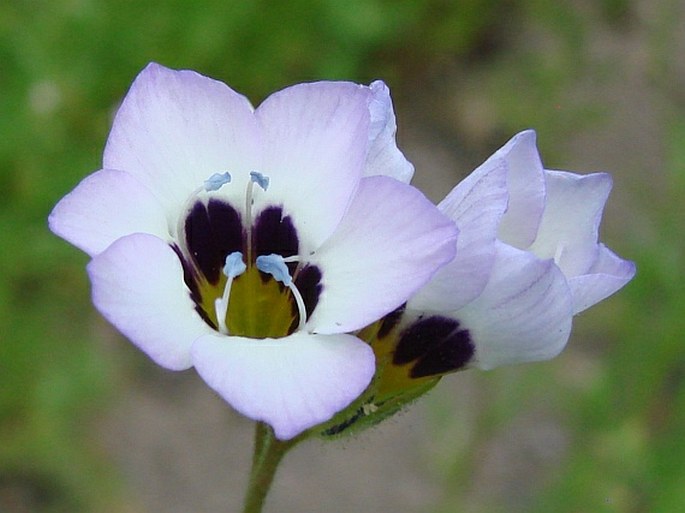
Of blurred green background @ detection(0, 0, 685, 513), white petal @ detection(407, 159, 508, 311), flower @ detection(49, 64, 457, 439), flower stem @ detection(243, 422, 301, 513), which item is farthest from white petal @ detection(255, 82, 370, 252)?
blurred green background @ detection(0, 0, 685, 513)

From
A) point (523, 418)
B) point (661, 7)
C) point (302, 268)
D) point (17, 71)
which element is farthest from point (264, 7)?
point (302, 268)

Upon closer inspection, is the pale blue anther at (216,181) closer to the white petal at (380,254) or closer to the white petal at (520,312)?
the white petal at (380,254)

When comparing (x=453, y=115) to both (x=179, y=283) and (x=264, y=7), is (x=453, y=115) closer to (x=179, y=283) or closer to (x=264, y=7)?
(x=264, y=7)

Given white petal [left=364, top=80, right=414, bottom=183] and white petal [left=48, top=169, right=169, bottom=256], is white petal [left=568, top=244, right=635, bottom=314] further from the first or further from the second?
white petal [left=48, top=169, right=169, bottom=256]

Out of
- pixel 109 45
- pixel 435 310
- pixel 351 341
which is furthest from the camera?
pixel 109 45

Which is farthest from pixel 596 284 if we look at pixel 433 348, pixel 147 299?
pixel 147 299

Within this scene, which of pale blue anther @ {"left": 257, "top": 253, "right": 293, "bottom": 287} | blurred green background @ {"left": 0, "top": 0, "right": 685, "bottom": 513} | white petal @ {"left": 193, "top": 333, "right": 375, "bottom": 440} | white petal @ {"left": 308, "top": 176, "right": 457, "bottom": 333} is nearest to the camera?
white petal @ {"left": 193, "top": 333, "right": 375, "bottom": 440}
